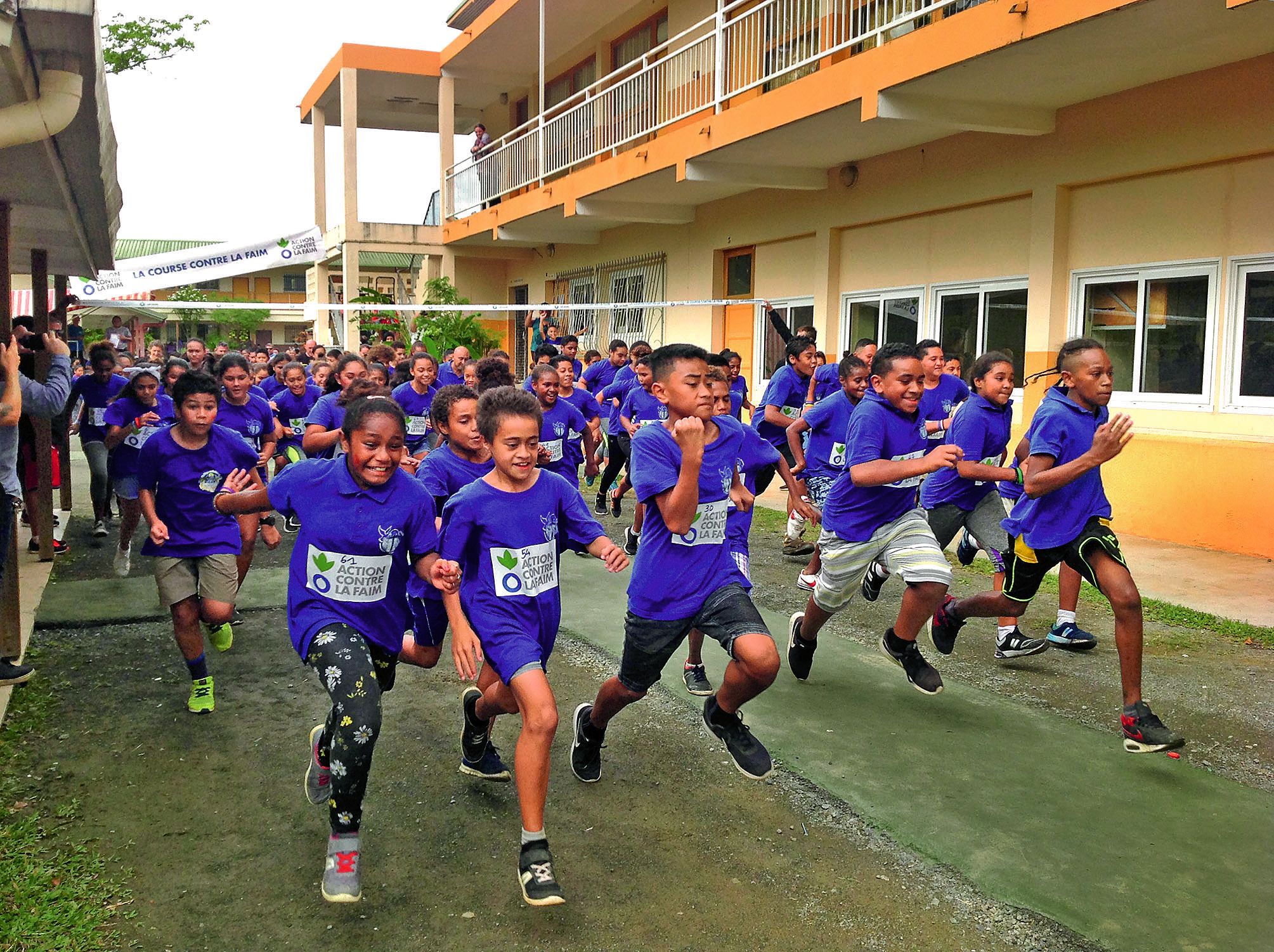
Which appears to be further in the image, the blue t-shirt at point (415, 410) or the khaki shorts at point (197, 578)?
the blue t-shirt at point (415, 410)

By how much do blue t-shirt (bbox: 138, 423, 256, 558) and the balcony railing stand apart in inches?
265

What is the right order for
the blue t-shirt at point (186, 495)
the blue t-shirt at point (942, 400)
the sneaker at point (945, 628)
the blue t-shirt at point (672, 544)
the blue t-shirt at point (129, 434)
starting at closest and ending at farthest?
the blue t-shirt at point (672, 544), the blue t-shirt at point (186, 495), the sneaker at point (945, 628), the blue t-shirt at point (942, 400), the blue t-shirt at point (129, 434)

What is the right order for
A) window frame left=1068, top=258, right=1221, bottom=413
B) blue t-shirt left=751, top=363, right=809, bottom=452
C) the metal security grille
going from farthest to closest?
the metal security grille
window frame left=1068, top=258, right=1221, bottom=413
blue t-shirt left=751, top=363, right=809, bottom=452

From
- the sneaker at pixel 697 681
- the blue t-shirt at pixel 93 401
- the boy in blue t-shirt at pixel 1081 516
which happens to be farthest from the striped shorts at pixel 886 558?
the blue t-shirt at pixel 93 401

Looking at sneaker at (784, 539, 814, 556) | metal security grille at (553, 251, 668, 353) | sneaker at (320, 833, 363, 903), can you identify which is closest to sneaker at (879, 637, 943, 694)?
sneaker at (320, 833, 363, 903)

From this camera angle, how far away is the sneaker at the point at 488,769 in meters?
4.21

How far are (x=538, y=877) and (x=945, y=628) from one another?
311 cm

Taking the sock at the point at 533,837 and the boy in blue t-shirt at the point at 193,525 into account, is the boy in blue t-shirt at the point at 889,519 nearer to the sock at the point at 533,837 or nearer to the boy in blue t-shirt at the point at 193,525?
the sock at the point at 533,837

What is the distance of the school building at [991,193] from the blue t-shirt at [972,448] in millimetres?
3112

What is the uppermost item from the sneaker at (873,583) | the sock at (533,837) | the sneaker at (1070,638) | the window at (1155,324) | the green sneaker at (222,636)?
the window at (1155,324)

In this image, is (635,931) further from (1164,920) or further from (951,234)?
(951,234)

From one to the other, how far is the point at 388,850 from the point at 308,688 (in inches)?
75.7

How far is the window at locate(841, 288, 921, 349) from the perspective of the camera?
12.3 m

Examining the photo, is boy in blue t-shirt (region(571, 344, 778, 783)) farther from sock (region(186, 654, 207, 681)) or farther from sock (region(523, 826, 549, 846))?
sock (region(186, 654, 207, 681))
